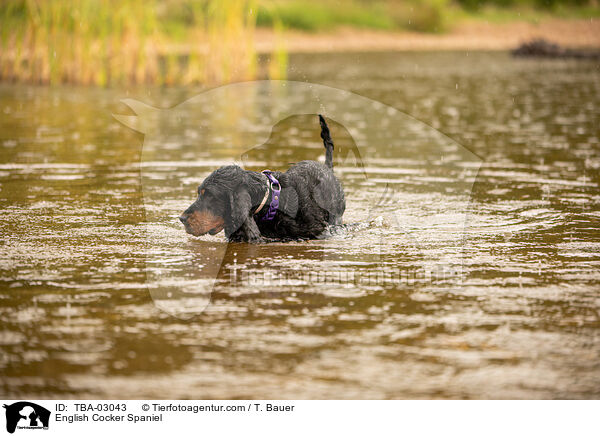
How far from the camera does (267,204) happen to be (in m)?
6.93

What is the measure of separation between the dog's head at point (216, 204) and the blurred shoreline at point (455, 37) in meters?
27.6

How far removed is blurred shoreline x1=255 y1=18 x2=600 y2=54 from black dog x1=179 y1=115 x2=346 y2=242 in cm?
2701

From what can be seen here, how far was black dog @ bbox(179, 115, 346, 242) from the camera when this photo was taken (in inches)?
263

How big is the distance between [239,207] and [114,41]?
1318cm

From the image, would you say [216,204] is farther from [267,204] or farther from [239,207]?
[267,204]

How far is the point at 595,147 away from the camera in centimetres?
1268

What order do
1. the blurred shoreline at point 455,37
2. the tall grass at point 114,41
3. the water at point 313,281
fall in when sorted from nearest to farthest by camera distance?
the water at point 313,281 → the tall grass at point 114,41 → the blurred shoreline at point 455,37

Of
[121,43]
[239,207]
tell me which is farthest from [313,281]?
[121,43]
